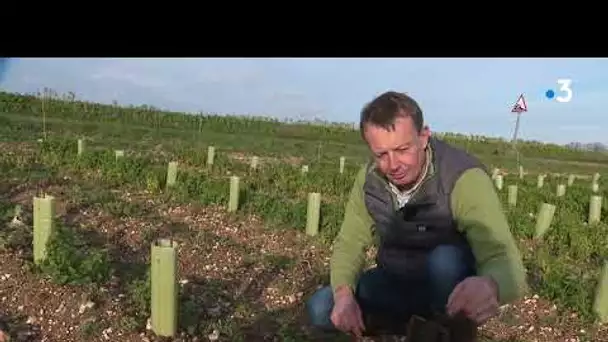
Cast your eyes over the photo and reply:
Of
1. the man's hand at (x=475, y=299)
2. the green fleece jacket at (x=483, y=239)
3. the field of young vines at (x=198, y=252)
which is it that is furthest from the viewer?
the field of young vines at (x=198, y=252)

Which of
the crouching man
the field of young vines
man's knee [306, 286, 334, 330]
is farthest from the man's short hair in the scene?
the field of young vines

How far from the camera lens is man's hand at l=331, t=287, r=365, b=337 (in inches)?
84.6

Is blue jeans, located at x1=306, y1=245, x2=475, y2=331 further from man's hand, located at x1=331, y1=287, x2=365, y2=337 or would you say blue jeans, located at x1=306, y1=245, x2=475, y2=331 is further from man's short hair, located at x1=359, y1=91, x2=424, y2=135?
man's short hair, located at x1=359, y1=91, x2=424, y2=135

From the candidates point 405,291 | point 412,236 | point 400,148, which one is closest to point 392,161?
point 400,148

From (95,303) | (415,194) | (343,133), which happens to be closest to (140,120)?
(343,133)

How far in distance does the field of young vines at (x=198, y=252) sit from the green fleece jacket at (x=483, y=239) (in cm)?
137

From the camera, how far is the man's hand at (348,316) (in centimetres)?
215

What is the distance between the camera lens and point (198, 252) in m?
5.38

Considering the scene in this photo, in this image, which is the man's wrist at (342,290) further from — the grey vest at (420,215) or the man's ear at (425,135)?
the man's ear at (425,135)

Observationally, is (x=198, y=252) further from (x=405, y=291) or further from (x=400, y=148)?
(x=400, y=148)

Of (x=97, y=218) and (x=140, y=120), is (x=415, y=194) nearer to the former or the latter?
(x=97, y=218)

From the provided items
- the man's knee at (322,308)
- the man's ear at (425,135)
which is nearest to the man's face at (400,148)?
the man's ear at (425,135)

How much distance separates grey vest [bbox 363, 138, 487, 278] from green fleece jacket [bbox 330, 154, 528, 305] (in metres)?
0.03

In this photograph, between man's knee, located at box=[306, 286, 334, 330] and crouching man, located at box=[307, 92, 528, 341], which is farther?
man's knee, located at box=[306, 286, 334, 330]
